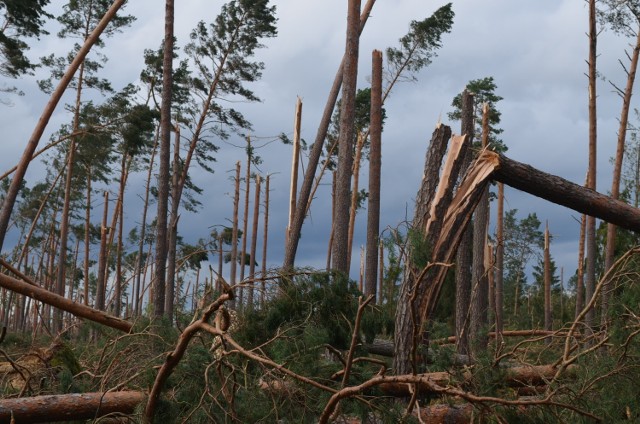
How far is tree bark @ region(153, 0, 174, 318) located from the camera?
1471 centimetres

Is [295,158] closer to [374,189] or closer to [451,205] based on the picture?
[374,189]

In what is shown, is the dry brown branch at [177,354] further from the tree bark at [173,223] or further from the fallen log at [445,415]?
the tree bark at [173,223]

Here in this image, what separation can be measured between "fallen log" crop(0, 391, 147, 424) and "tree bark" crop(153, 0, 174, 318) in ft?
25.8

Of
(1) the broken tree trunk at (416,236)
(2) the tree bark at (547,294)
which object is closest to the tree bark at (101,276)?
(2) the tree bark at (547,294)

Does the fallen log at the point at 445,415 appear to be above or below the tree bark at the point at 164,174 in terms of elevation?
below

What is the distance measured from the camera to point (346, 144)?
513 inches

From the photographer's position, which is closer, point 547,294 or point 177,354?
point 177,354

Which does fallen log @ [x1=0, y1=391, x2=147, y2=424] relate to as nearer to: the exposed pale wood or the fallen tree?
the fallen tree

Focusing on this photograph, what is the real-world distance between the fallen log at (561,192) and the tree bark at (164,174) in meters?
8.93

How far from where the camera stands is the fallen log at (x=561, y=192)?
7105mm

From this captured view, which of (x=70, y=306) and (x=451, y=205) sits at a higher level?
(x=451, y=205)

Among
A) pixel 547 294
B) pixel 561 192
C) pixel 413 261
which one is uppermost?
pixel 547 294

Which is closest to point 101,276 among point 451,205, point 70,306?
point 70,306

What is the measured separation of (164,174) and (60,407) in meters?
9.12
